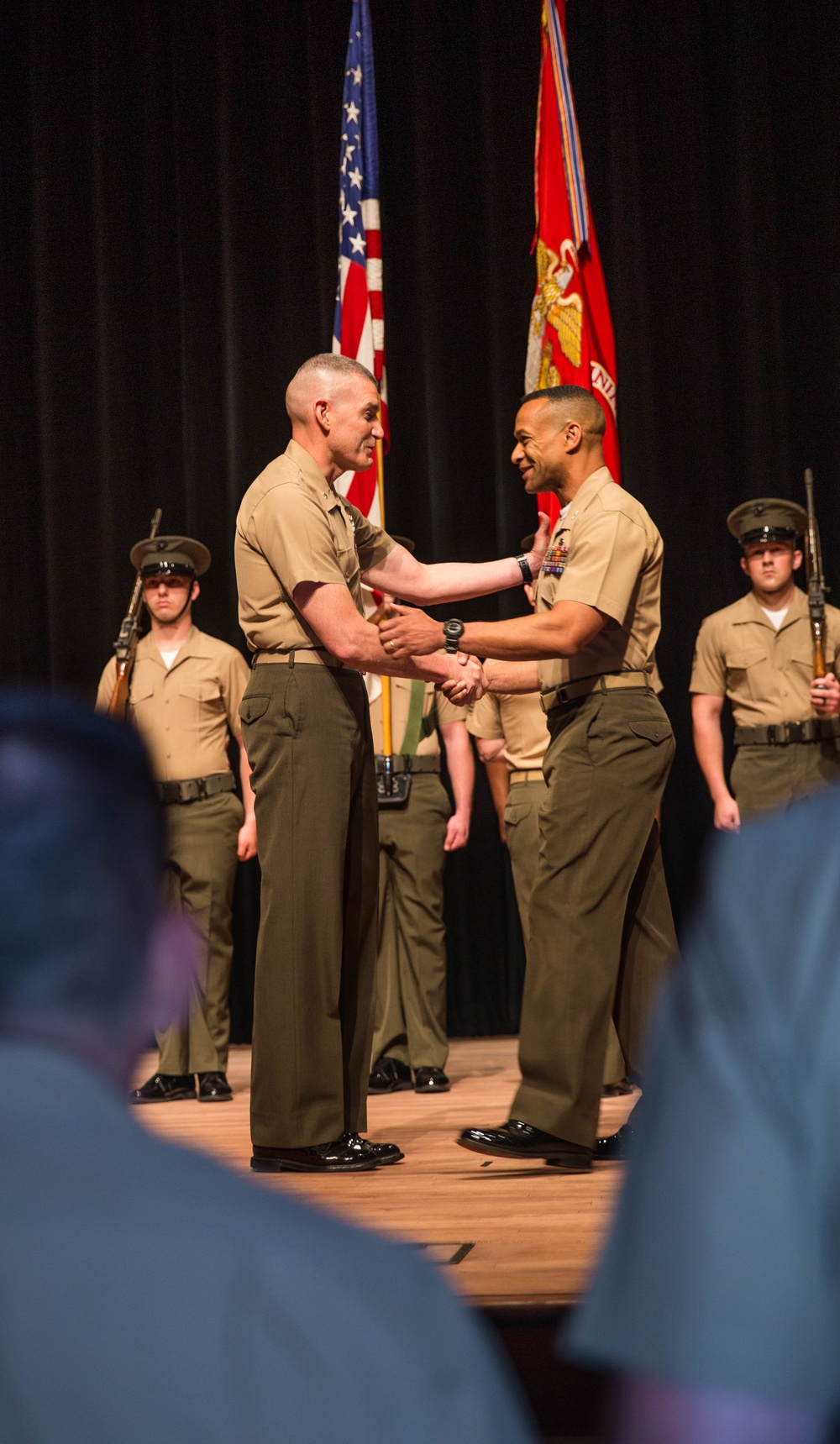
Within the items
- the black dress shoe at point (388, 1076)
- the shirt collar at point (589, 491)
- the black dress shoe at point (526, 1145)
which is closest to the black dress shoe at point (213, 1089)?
the black dress shoe at point (388, 1076)

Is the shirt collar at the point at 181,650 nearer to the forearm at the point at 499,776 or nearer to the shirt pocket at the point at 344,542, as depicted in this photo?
the forearm at the point at 499,776

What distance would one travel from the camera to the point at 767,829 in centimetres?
51

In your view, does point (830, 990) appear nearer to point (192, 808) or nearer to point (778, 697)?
point (192, 808)

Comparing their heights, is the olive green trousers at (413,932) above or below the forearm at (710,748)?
below

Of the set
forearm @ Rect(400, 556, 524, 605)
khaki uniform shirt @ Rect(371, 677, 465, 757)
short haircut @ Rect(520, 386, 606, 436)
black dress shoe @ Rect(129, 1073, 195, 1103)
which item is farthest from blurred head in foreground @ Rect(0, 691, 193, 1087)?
khaki uniform shirt @ Rect(371, 677, 465, 757)

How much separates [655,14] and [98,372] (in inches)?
107

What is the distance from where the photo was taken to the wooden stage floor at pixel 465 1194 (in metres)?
1.85

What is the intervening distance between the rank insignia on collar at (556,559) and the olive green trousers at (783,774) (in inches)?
77.5

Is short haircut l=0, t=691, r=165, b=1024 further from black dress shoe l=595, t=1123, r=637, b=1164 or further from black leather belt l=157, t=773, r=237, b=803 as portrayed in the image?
black leather belt l=157, t=773, r=237, b=803

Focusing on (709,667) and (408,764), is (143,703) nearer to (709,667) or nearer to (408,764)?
(408,764)

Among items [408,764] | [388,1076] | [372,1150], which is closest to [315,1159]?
[372,1150]

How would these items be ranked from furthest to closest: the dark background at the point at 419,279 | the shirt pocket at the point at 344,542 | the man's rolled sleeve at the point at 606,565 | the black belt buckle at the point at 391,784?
the dark background at the point at 419,279 → the black belt buckle at the point at 391,784 → the shirt pocket at the point at 344,542 → the man's rolled sleeve at the point at 606,565

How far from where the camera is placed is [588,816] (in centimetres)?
283

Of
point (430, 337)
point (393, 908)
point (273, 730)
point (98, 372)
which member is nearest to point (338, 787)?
point (273, 730)
